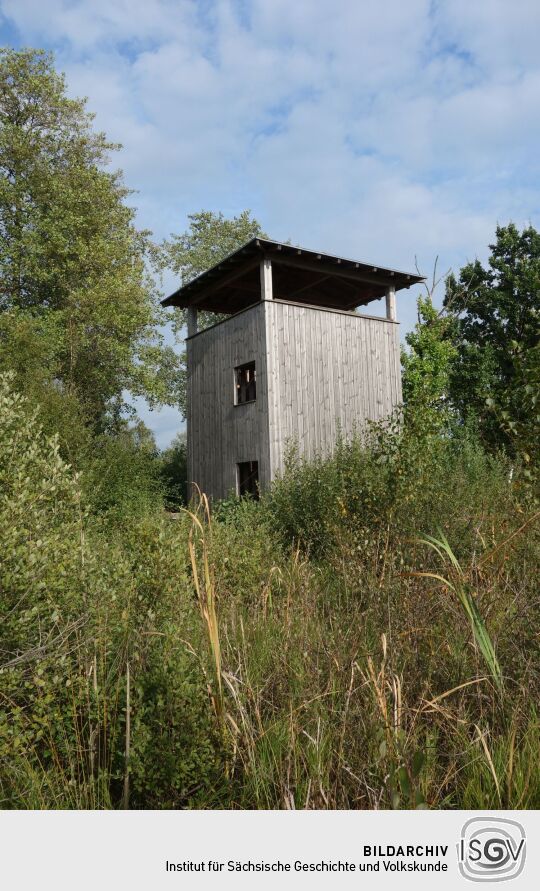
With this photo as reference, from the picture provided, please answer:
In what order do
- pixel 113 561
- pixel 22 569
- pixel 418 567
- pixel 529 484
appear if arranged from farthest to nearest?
pixel 418 567
pixel 113 561
pixel 529 484
pixel 22 569

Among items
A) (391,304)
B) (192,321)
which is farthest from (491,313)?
(192,321)

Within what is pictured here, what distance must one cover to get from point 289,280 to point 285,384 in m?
4.47

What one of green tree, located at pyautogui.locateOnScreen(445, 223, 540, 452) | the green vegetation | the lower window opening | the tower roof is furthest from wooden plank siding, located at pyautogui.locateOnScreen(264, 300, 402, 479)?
green tree, located at pyautogui.locateOnScreen(445, 223, 540, 452)

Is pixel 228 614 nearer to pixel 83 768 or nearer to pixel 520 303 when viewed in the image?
pixel 83 768

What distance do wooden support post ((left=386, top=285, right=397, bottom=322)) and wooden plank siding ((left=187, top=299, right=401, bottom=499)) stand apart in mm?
186

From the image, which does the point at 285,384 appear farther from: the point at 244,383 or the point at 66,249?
the point at 66,249

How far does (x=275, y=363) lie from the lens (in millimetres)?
15484

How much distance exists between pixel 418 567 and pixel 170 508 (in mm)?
16823

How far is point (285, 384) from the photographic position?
51.0 feet

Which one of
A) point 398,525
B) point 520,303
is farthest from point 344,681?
point 520,303
